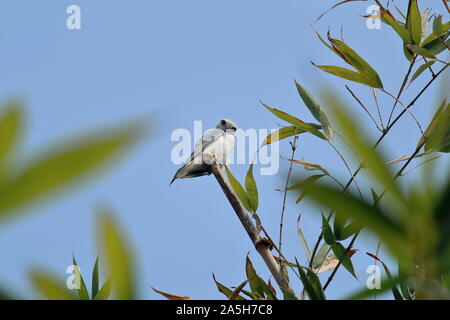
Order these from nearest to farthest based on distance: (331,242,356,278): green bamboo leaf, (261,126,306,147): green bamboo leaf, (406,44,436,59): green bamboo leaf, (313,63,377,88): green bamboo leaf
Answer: (331,242,356,278): green bamboo leaf, (406,44,436,59): green bamboo leaf, (313,63,377,88): green bamboo leaf, (261,126,306,147): green bamboo leaf

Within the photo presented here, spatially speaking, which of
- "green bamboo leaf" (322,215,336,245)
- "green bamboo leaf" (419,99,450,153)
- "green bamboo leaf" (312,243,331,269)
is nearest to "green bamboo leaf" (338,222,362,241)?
"green bamboo leaf" (322,215,336,245)

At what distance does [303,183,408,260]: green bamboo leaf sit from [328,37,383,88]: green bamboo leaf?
1407mm

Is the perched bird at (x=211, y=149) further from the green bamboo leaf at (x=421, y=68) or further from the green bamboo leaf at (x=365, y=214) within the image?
the green bamboo leaf at (x=365, y=214)

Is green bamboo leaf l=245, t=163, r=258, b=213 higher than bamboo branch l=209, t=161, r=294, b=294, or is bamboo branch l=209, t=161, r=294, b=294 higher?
green bamboo leaf l=245, t=163, r=258, b=213

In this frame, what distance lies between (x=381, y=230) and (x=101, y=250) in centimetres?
27

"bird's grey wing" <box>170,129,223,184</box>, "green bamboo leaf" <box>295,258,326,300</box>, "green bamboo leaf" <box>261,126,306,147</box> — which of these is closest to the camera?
"green bamboo leaf" <box>295,258,326,300</box>

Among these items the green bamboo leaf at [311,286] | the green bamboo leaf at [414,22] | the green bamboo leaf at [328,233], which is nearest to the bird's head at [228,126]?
the green bamboo leaf at [414,22]

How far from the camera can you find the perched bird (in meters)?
3.48

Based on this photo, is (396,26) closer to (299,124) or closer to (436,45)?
(436,45)

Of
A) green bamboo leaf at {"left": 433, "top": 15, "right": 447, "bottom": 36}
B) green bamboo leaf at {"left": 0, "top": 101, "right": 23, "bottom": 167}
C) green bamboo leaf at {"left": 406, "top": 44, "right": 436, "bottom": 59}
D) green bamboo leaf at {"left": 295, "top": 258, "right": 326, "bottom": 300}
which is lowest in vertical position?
green bamboo leaf at {"left": 295, "top": 258, "right": 326, "bottom": 300}

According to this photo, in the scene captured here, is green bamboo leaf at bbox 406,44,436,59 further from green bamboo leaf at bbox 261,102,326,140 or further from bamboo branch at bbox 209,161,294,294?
bamboo branch at bbox 209,161,294,294

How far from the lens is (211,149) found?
14.9 feet
